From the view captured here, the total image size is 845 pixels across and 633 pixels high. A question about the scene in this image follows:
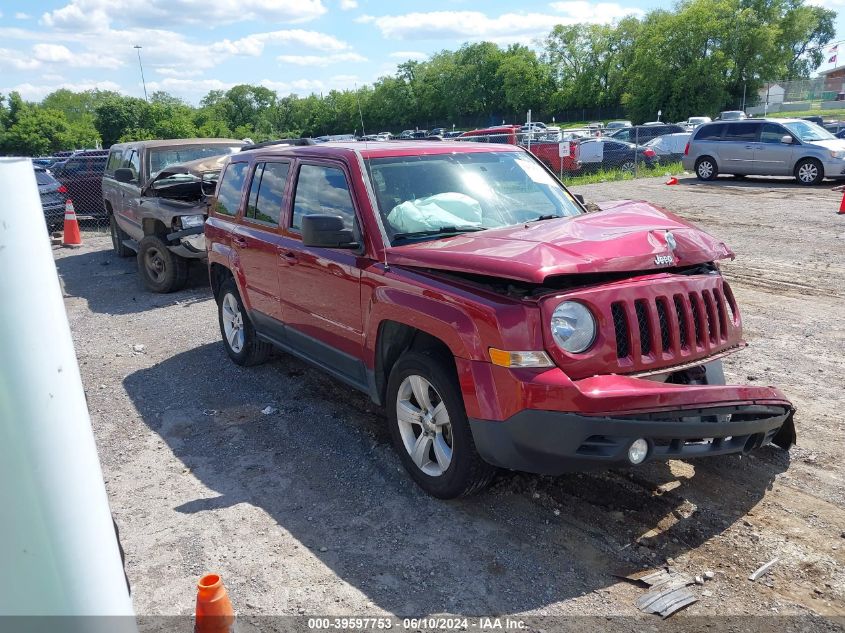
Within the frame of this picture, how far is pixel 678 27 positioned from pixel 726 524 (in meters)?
66.7

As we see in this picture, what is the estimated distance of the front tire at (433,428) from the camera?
3643 mm

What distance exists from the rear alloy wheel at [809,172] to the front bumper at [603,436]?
55.0 feet

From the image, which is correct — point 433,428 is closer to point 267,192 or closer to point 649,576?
point 649,576

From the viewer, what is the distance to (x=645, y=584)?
3.18 meters

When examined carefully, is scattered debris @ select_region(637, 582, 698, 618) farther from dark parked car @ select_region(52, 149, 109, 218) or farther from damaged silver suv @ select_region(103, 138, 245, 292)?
dark parked car @ select_region(52, 149, 109, 218)

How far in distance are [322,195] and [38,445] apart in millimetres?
3400

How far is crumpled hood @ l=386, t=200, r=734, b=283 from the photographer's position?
3.37m

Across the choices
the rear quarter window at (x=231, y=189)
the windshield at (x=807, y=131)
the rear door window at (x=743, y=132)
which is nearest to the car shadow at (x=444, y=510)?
the rear quarter window at (x=231, y=189)

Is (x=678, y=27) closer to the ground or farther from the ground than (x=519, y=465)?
farther from the ground

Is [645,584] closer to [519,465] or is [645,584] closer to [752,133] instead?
[519,465]

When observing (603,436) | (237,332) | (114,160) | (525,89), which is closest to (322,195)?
(237,332)

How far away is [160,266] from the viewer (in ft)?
32.4

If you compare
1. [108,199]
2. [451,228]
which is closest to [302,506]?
[451,228]

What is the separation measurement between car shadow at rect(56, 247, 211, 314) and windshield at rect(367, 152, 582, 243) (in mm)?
5728
